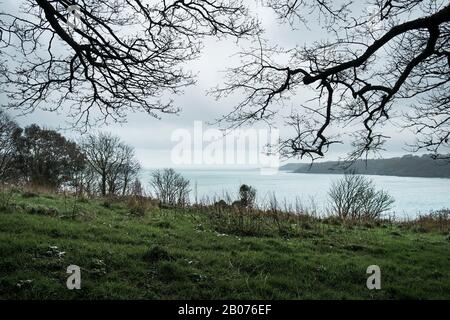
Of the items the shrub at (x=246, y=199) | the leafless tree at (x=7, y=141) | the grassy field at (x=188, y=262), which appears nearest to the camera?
the grassy field at (x=188, y=262)

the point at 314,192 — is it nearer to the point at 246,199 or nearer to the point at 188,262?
the point at 246,199

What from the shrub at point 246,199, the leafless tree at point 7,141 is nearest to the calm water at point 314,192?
the shrub at point 246,199

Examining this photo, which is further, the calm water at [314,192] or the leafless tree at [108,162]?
the leafless tree at [108,162]

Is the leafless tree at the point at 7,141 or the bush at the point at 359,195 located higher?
the leafless tree at the point at 7,141

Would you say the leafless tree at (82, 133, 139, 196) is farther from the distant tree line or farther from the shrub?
the shrub

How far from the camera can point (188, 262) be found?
22.0 feet

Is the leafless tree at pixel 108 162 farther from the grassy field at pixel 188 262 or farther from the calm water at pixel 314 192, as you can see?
the grassy field at pixel 188 262

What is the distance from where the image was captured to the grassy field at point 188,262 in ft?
18.0

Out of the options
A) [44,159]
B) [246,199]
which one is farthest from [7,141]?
[246,199]

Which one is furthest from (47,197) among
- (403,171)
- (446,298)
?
(403,171)

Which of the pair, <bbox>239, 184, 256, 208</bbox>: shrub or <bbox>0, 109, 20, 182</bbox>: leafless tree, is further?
<bbox>0, 109, 20, 182</bbox>: leafless tree

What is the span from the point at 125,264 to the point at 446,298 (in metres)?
5.11

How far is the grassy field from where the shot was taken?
18.0 feet

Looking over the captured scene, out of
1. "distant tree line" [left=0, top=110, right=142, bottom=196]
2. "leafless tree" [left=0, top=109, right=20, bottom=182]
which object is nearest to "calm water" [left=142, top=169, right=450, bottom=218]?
"distant tree line" [left=0, top=110, right=142, bottom=196]
